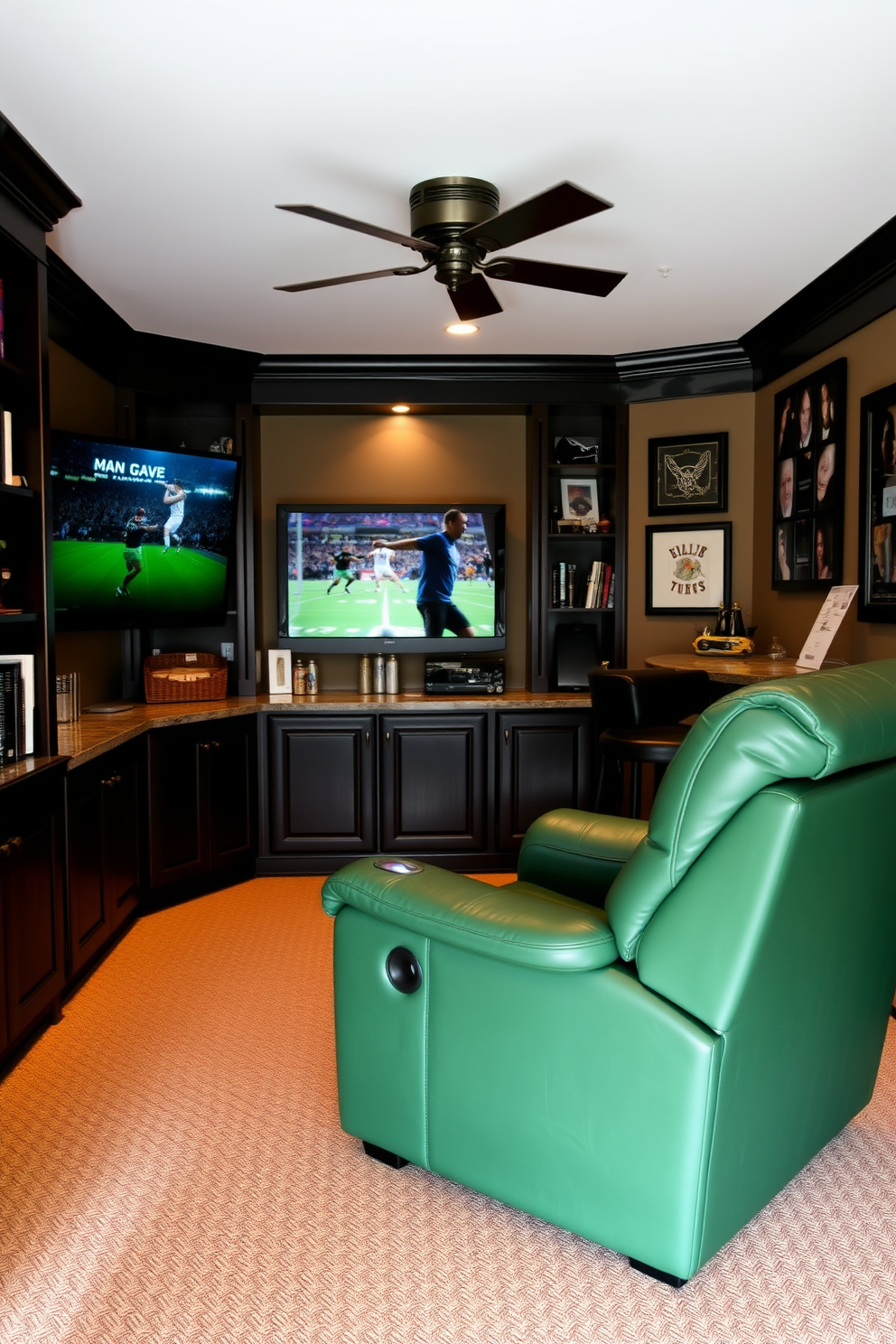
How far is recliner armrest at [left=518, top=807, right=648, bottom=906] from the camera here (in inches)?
103

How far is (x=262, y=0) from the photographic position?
6.97 ft

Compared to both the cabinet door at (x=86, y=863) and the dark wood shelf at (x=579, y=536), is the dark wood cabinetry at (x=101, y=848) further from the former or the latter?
the dark wood shelf at (x=579, y=536)

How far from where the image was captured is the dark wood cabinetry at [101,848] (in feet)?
10.9

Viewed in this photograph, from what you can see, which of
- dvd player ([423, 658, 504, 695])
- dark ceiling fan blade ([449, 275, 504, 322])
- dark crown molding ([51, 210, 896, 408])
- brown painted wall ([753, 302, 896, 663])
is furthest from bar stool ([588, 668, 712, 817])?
dark crown molding ([51, 210, 896, 408])

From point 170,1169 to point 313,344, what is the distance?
3724 millimetres

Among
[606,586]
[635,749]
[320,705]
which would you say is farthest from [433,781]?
[635,749]

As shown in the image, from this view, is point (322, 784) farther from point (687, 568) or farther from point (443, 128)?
point (443, 128)

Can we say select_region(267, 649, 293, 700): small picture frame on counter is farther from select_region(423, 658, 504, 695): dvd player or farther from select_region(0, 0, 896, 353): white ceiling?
select_region(0, 0, 896, 353): white ceiling

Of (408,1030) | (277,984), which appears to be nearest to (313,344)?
(277,984)

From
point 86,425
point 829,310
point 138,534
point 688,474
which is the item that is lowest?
point 138,534

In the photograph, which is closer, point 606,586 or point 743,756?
point 743,756

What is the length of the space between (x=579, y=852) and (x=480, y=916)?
2.44ft

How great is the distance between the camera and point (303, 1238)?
81.9 inches

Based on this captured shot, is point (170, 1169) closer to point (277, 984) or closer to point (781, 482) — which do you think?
point (277, 984)
